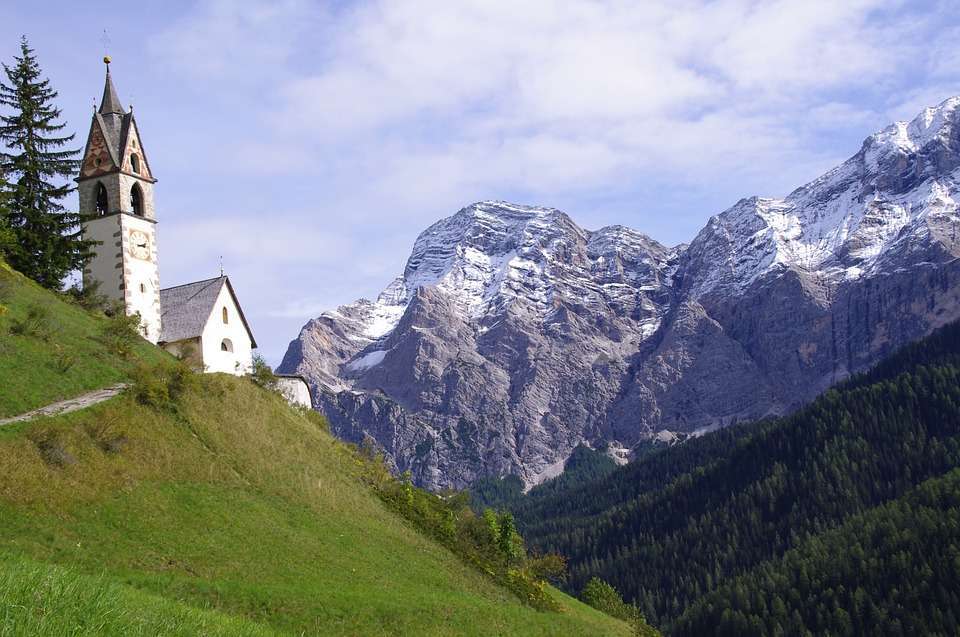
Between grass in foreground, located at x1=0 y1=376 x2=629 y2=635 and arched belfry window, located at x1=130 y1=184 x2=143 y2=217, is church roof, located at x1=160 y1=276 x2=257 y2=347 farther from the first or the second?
grass in foreground, located at x1=0 y1=376 x2=629 y2=635

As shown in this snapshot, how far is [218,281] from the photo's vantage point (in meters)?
70.8

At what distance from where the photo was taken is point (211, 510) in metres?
44.0

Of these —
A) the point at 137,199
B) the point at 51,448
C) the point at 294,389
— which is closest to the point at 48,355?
the point at 51,448

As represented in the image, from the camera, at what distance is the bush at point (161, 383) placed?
160 ft

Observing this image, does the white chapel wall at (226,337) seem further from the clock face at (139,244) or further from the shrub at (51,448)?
the shrub at (51,448)

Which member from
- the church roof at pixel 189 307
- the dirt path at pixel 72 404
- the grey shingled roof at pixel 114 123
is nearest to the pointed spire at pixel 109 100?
the grey shingled roof at pixel 114 123

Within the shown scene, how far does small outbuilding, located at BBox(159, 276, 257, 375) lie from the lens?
67.4m

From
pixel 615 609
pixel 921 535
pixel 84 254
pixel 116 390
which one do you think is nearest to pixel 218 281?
pixel 84 254

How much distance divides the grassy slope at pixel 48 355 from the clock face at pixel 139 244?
8.81 metres

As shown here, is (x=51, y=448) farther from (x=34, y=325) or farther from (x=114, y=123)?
(x=114, y=123)

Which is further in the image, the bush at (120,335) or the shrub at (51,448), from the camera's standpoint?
the bush at (120,335)

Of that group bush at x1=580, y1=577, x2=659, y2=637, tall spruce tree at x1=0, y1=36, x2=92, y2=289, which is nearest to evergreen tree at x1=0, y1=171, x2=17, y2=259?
tall spruce tree at x1=0, y1=36, x2=92, y2=289

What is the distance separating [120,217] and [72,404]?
24.3 meters

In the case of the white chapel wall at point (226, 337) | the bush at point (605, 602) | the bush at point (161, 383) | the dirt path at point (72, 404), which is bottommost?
the bush at point (605, 602)
